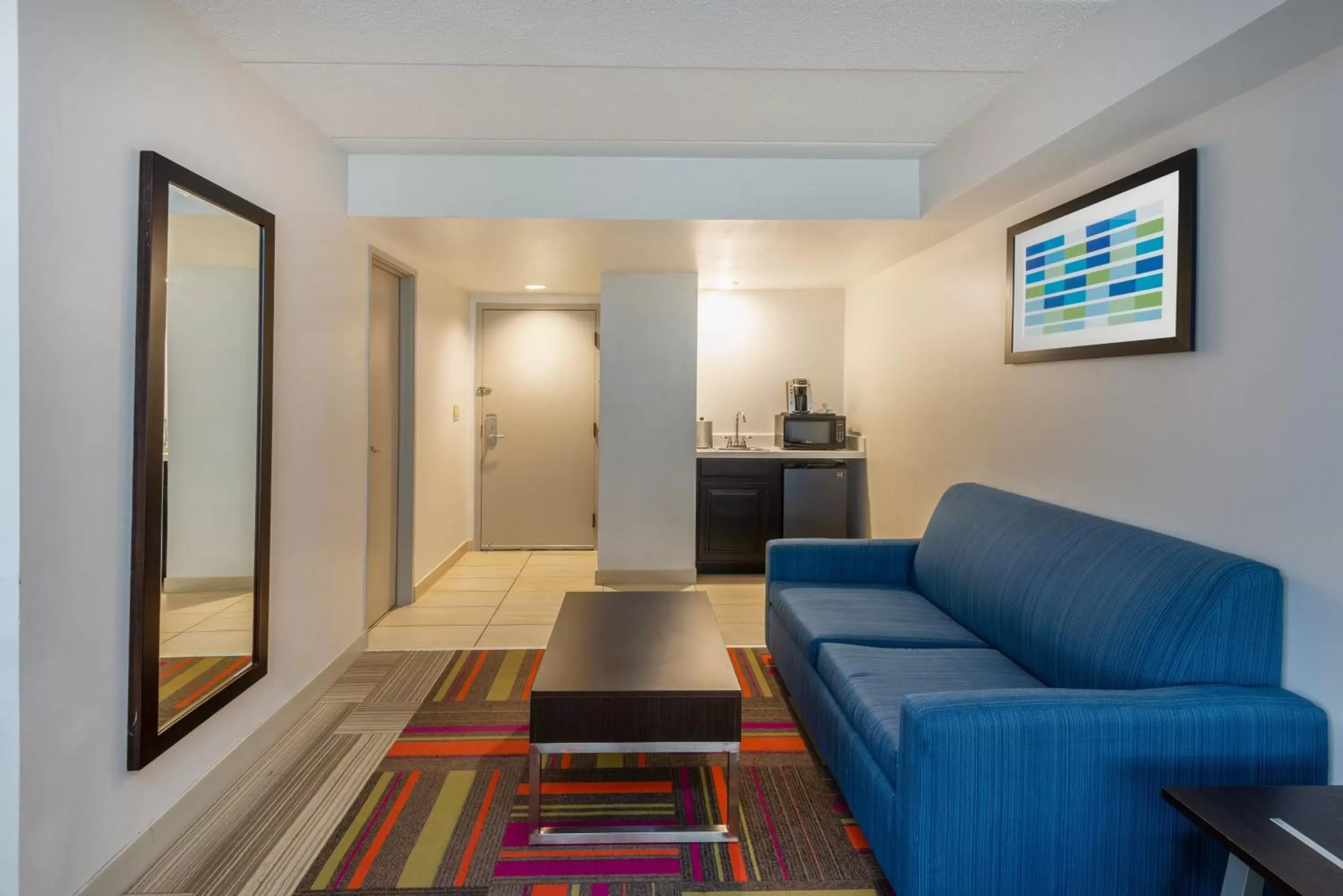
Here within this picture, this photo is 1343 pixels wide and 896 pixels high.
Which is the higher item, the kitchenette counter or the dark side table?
the kitchenette counter

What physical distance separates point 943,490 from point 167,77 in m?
3.49

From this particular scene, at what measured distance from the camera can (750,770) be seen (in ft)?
8.52

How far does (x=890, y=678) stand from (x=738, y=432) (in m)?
3.68

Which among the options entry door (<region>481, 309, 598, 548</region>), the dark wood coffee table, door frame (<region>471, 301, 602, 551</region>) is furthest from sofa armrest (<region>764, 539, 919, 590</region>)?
entry door (<region>481, 309, 598, 548</region>)

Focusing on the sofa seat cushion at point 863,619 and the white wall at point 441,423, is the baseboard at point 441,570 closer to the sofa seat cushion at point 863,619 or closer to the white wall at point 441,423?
the white wall at point 441,423

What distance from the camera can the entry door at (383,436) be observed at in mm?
4051

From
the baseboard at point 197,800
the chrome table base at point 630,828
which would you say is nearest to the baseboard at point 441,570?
the baseboard at point 197,800

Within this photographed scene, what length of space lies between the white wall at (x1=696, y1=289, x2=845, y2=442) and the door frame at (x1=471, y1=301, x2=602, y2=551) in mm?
906

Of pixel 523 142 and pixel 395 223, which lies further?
pixel 395 223

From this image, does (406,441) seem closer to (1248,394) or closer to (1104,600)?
(1104,600)

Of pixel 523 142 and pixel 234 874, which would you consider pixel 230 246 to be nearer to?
pixel 523 142

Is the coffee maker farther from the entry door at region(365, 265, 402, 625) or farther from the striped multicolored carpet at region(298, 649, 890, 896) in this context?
the striped multicolored carpet at region(298, 649, 890, 896)

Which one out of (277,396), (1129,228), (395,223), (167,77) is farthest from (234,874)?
→ (1129,228)

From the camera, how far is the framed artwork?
2.16 meters
